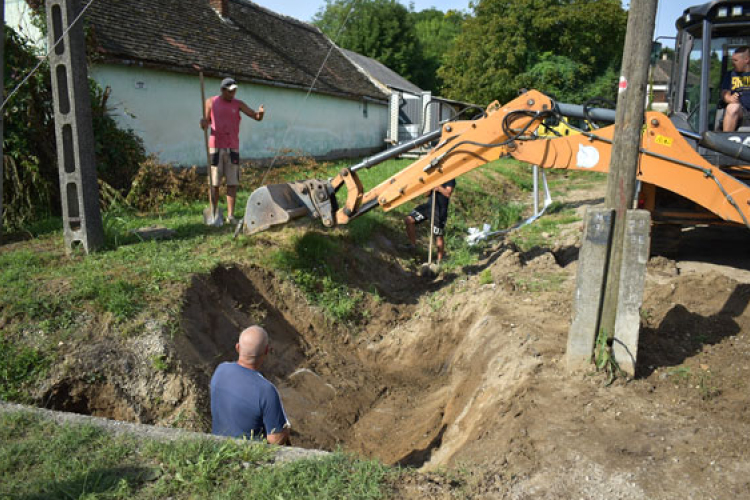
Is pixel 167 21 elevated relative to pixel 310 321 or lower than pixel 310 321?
elevated

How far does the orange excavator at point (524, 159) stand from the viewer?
6395mm

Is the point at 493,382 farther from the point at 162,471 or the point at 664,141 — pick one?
the point at 664,141

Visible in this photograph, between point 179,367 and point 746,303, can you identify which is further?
point 746,303

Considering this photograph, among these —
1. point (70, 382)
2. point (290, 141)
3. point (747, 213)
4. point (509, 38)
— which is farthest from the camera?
point (509, 38)

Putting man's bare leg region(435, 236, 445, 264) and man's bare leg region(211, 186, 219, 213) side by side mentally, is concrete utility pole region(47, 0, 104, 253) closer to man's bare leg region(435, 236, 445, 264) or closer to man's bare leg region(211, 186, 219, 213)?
man's bare leg region(211, 186, 219, 213)

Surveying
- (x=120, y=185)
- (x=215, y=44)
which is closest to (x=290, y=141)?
(x=215, y=44)

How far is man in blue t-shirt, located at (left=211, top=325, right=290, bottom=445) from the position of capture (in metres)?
3.83

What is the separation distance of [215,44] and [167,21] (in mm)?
1532

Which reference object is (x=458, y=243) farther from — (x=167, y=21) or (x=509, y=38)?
(x=509, y=38)

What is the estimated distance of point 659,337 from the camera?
5383 mm

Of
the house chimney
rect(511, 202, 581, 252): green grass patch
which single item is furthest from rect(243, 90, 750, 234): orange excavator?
the house chimney

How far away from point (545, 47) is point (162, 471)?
31.2 metres

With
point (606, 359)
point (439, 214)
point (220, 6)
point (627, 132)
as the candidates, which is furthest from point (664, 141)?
point (220, 6)

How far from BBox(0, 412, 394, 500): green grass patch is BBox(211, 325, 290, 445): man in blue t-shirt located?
301mm
